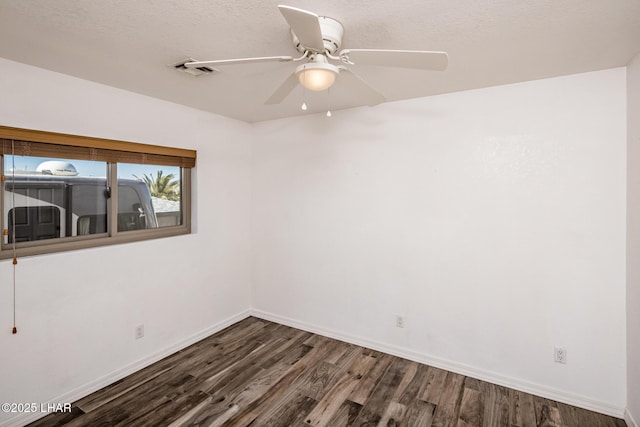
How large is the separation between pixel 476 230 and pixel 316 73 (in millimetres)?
1979

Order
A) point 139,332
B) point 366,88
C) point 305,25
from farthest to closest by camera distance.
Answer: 1. point 139,332
2. point 366,88
3. point 305,25

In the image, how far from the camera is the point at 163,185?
10.5 feet

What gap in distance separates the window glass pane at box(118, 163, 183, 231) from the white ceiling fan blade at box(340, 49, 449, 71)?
2302 mm

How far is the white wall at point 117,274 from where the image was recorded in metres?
2.13

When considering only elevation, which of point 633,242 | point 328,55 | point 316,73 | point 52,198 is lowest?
point 633,242

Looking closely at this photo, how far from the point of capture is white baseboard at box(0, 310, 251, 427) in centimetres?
212

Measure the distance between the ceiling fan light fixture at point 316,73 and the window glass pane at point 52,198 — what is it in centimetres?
210

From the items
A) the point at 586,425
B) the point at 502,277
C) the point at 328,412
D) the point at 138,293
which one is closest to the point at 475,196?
the point at 502,277

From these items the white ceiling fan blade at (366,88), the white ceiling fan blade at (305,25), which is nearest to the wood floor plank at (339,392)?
the white ceiling fan blade at (366,88)

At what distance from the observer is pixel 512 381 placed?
256cm

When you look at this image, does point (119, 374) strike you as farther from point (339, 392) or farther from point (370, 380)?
point (370, 380)

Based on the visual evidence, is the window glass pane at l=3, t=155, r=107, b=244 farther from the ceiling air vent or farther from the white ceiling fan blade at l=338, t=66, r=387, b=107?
the white ceiling fan blade at l=338, t=66, r=387, b=107

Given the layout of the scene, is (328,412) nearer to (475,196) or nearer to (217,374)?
(217,374)

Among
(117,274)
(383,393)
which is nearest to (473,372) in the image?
(383,393)
